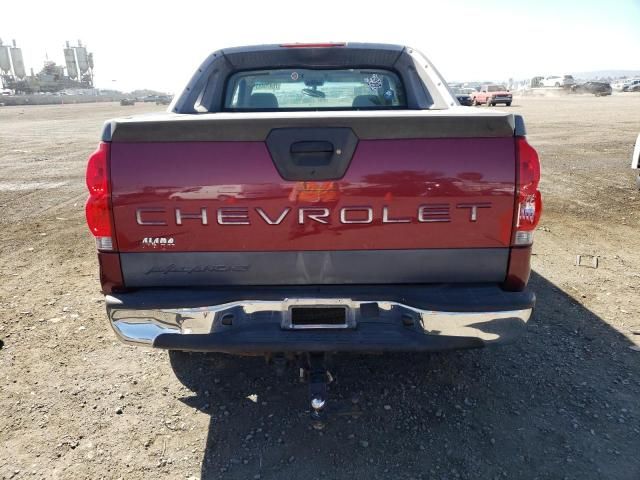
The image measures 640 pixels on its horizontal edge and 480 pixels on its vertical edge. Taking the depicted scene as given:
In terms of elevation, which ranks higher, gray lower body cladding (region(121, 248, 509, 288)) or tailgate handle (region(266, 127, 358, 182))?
tailgate handle (region(266, 127, 358, 182))

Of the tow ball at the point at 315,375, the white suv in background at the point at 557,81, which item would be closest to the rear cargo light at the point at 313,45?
the tow ball at the point at 315,375

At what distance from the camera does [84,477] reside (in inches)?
94.2

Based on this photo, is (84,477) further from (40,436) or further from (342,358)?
(342,358)

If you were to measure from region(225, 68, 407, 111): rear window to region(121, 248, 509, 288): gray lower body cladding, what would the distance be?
83.4 inches

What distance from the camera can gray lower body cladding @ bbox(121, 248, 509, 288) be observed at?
228 centimetres

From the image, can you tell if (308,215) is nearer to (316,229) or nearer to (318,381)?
(316,229)

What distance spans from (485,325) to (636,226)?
5271 millimetres

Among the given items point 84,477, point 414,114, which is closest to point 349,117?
point 414,114

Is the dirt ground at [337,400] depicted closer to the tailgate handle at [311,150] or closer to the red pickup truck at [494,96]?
the tailgate handle at [311,150]

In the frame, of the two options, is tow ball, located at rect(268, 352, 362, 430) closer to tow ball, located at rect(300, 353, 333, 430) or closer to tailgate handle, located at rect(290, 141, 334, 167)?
tow ball, located at rect(300, 353, 333, 430)

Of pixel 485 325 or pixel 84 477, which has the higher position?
pixel 485 325

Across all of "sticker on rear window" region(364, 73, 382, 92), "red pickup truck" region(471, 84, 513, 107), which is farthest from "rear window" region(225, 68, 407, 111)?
"red pickup truck" region(471, 84, 513, 107)

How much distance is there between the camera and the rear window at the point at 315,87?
13.3ft

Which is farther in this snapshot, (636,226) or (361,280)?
(636,226)
